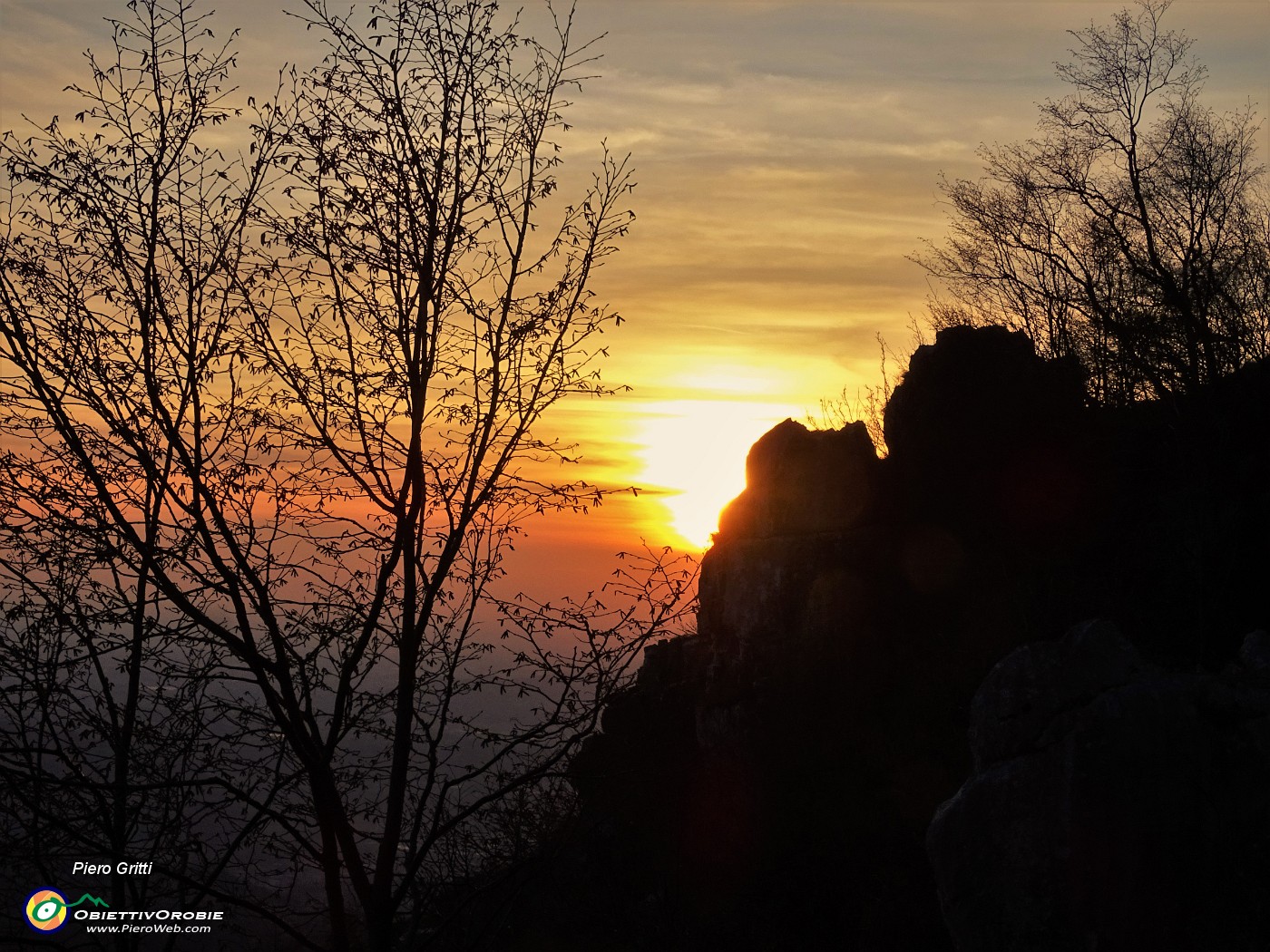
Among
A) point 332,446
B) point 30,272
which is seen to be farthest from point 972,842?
point 30,272

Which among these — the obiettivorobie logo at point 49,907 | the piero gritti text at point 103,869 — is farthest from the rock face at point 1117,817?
the obiettivorobie logo at point 49,907

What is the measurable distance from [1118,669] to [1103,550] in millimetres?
12616

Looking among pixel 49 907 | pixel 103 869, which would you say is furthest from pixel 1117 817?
pixel 49 907

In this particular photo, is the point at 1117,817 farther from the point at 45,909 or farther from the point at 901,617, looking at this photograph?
the point at 901,617

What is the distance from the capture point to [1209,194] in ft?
76.0

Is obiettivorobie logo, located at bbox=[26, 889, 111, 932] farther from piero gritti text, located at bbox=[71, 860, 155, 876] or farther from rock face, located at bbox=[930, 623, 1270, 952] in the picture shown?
rock face, located at bbox=[930, 623, 1270, 952]

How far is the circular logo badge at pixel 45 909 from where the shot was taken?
7.04 meters

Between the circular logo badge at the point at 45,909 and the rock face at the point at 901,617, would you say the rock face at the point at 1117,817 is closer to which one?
the rock face at the point at 901,617

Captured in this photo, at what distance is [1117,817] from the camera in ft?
30.8

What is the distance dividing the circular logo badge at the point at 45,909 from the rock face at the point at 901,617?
823 cm

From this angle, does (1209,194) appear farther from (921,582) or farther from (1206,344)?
(921,582)

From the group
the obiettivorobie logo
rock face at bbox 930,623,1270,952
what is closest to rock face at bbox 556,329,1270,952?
rock face at bbox 930,623,1270,952

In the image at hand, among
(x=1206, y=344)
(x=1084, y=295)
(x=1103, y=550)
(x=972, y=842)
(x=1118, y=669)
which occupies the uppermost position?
(x=1084, y=295)

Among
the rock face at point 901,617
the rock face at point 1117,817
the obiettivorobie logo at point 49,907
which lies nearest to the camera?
the obiettivorobie logo at point 49,907
